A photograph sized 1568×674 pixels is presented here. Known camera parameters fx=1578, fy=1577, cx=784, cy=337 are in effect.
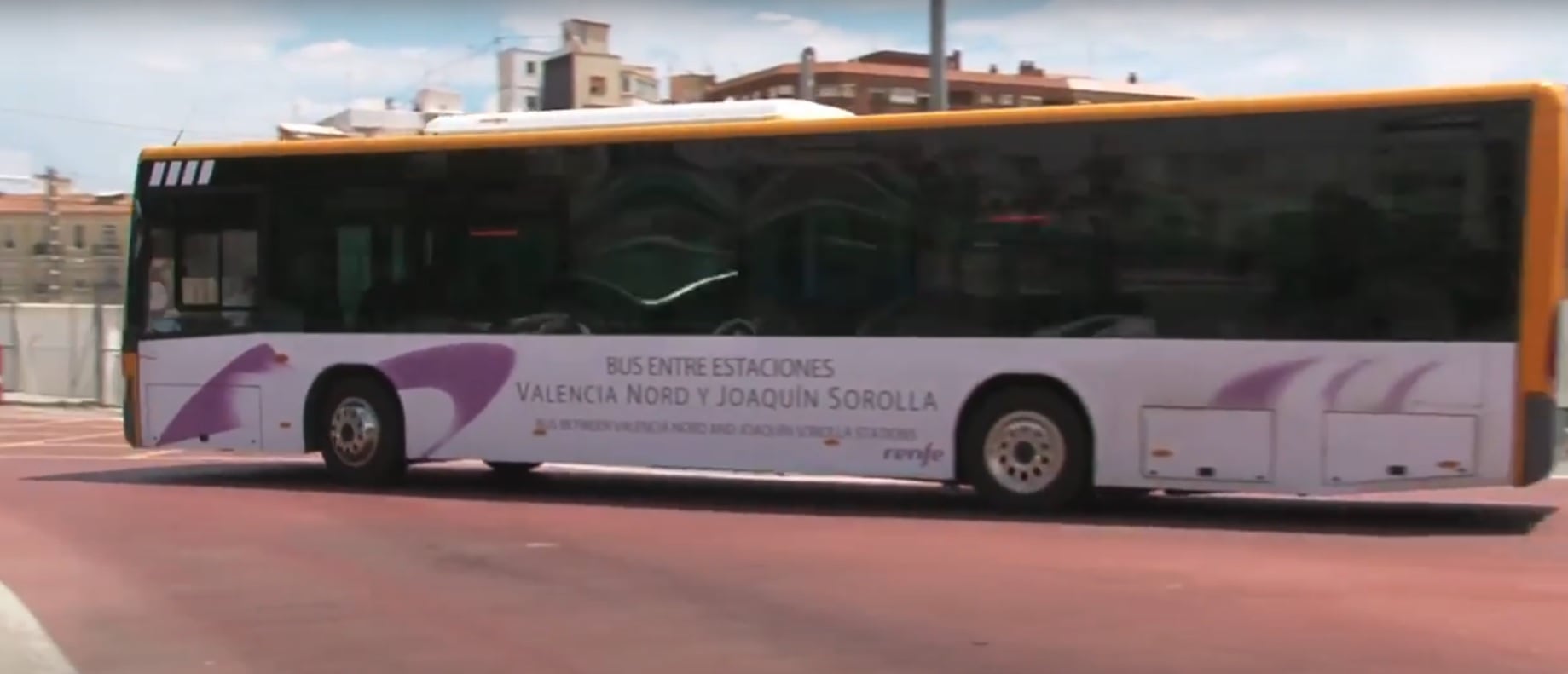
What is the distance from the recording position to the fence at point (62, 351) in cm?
2703

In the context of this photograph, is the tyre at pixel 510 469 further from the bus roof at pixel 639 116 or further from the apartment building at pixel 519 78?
the apartment building at pixel 519 78

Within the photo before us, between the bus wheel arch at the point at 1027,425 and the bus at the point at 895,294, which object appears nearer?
the bus at the point at 895,294

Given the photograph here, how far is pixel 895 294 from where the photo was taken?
1145 centimetres

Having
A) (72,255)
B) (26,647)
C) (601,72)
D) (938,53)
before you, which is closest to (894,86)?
(601,72)

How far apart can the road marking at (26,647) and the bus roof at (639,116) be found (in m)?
5.99

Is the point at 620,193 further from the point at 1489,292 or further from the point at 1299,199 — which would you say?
the point at 1489,292

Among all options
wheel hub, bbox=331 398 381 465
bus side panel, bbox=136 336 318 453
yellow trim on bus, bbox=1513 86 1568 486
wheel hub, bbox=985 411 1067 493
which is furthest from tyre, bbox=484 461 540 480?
yellow trim on bus, bbox=1513 86 1568 486

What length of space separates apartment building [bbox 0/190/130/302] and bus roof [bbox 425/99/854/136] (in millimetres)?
15733

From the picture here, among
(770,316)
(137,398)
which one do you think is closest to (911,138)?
(770,316)

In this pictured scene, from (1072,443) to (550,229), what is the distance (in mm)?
4425

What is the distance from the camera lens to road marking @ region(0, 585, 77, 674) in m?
6.75

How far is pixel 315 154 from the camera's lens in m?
13.4

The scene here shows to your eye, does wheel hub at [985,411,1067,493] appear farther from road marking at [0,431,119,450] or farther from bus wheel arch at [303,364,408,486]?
road marking at [0,431,119,450]

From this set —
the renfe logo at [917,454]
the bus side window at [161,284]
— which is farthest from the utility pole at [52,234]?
the renfe logo at [917,454]
